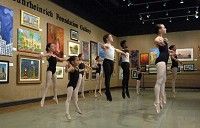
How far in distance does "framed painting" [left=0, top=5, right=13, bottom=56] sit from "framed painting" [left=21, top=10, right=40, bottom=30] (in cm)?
52

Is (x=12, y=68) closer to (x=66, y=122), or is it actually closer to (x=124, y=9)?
(x=66, y=122)

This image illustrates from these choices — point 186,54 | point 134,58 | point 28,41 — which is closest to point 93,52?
point 134,58

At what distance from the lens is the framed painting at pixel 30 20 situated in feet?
24.3

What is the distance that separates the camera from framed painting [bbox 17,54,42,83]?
719cm

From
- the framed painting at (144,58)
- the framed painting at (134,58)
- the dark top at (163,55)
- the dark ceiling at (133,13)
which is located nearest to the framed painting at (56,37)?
the dark ceiling at (133,13)

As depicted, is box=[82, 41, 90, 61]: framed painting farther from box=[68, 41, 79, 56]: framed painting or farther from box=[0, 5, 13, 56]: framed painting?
box=[0, 5, 13, 56]: framed painting

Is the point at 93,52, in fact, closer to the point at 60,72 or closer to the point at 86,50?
the point at 86,50

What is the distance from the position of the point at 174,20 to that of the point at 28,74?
1102 cm

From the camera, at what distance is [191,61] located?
48.1 ft

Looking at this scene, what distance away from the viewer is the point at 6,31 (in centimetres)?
670

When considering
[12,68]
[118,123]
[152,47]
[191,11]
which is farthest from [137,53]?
[118,123]

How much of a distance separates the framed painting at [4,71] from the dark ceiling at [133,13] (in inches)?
151

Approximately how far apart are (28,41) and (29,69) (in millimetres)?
961

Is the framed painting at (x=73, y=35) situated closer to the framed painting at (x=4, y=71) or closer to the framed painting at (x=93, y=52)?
the framed painting at (x=93, y=52)
